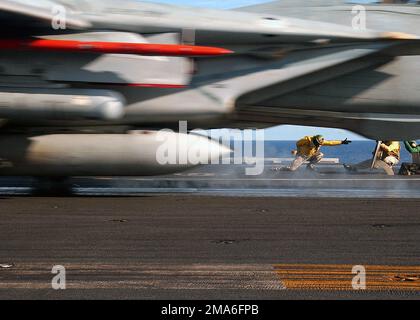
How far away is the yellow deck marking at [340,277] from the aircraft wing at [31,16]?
25.5ft

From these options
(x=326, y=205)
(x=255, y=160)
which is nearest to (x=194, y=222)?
(x=326, y=205)

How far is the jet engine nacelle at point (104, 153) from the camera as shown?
13766 mm

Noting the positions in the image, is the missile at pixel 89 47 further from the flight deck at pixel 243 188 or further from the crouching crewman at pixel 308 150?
the crouching crewman at pixel 308 150

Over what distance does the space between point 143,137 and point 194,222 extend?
4.20 m

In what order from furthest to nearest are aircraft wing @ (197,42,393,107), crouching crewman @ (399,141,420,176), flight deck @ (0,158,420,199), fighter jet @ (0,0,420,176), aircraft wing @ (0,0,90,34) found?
crouching crewman @ (399,141,420,176), flight deck @ (0,158,420,199), aircraft wing @ (197,42,393,107), fighter jet @ (0,0,420,176), aircraft wing @ (0,0,90,34)

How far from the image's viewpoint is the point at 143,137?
45.9 feet

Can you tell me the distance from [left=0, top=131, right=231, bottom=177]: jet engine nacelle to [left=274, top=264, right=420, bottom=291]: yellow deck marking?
709 centimetres

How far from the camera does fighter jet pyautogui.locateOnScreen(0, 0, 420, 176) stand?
1315 cm

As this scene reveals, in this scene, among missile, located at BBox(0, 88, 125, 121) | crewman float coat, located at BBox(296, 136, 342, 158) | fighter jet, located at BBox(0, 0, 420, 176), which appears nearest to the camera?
missile, located at BBox(0, 88, 125, 121)

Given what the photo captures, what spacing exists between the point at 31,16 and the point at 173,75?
10.6 feet
